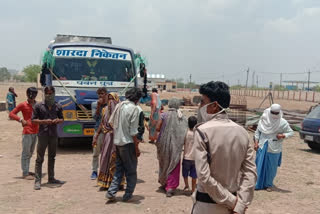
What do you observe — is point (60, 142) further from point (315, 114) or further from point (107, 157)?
point (315, 114)

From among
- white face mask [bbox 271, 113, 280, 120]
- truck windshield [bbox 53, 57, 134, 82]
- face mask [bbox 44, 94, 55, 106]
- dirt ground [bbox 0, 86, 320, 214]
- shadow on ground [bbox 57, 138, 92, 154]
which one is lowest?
shadow on ground [bbox 57, 138, 92, 154]

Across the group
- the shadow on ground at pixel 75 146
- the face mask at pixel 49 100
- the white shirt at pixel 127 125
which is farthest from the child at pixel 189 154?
the shadow on ground at pixel 75 146

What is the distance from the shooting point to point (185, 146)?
546cm

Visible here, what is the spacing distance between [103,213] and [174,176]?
4.48 feet

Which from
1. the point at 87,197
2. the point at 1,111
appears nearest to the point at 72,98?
the point at 87,197

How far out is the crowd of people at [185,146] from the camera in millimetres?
2344

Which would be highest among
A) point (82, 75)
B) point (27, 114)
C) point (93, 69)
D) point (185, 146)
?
point (93, 69)

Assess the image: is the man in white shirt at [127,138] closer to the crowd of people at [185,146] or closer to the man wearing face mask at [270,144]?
the crowd of people at [185,146]

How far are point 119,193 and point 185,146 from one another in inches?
53.7

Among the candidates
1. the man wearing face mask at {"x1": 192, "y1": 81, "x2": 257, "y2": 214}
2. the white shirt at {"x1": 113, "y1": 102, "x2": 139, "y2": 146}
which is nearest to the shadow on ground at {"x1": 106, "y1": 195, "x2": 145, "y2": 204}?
the white shirt at {"x1": 113, "y1": 102, "x2": 139, "y2": 146}

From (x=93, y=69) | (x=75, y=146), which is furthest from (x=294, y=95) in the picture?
(x=93, y=69)

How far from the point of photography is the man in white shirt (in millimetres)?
4887

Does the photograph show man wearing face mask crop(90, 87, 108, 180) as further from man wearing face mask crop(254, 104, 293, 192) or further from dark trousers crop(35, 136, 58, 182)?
man wearing face mask crop(254, 104, 293, 192)

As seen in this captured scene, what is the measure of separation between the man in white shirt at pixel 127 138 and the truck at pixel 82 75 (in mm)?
3734
